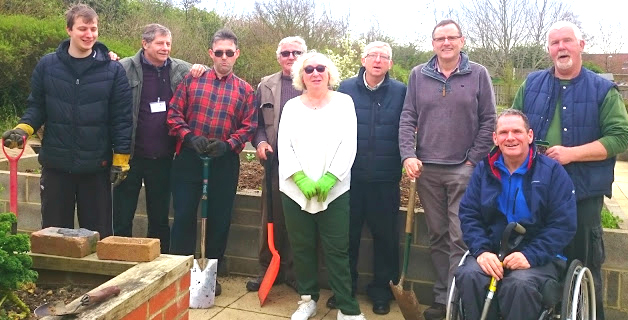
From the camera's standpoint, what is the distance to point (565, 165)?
11.1ft

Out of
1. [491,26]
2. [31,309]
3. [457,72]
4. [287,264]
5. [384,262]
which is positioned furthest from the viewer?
[491,26]

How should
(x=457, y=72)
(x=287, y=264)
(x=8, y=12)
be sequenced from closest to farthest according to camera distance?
(x=457, y=72) < (x=287, y=264) < (x=8, y=12)

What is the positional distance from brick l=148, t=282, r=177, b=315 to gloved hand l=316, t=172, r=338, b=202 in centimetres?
122

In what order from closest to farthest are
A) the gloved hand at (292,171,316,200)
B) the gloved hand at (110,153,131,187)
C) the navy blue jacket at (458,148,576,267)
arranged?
the navy blue jacket at (458,148,576,267), the gloved hand at (292,171,316,200), the gloved hand at (110,153,131,187)

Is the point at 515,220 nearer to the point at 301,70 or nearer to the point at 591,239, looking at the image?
the point at 591,239

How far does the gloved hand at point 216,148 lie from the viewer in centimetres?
399

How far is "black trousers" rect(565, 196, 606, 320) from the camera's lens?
3363 millimetres

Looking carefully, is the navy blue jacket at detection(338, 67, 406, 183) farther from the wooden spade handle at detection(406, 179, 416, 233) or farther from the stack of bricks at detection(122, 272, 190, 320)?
the stack of bricks at detection(122, 272, 190, 320)

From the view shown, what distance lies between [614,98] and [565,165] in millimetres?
440

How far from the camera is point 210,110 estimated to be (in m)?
4.16

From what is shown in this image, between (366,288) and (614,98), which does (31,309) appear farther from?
(614,98)

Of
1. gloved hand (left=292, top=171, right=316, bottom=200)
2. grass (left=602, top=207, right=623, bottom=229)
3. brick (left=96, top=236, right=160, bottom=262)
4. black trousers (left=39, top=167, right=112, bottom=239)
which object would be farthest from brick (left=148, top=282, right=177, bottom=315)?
grass (left=602, top=207, right=623, bottom=229)

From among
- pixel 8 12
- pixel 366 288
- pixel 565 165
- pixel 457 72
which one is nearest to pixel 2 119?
pixel 8 12

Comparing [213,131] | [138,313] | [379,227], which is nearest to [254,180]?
[213,131]
